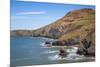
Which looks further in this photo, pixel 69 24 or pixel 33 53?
pixel 69 24

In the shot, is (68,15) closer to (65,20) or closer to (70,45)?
(65,20)

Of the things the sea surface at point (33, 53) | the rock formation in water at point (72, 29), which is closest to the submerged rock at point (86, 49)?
the rock formation in water at point (72, 29)

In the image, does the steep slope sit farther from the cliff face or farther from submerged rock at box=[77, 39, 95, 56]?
submerged rock at box=[77, 39, 95, 56]

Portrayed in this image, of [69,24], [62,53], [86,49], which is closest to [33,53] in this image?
[62,53]

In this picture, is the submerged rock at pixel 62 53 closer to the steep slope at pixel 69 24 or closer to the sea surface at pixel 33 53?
the sea surface at pixel 33 53

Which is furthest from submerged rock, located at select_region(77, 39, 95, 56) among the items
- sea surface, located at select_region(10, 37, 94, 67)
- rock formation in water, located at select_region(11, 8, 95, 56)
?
sea surface, located at select_region(10, 37, 94, 67)

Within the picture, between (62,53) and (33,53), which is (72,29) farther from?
(33,53)
